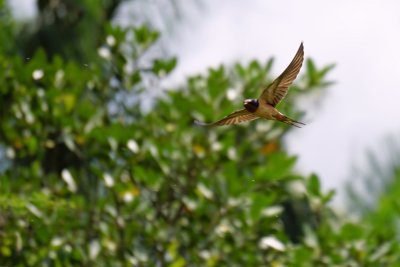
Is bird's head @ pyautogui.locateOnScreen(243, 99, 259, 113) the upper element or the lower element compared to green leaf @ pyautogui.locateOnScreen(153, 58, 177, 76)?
lower

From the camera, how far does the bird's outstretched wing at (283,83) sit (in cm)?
94

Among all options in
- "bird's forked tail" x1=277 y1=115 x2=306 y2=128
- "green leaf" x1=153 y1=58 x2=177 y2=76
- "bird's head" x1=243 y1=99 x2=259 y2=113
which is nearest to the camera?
"bird's forked tail" x1=277 y1=115 x2=306 y2=128

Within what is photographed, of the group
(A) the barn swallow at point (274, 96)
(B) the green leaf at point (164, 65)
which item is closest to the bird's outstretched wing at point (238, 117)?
(A) the barn swallow at point (274, 96)

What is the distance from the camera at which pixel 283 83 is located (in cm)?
96

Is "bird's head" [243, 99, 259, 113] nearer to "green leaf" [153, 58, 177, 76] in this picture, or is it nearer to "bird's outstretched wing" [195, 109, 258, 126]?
"bird's outstretched wing" [195, 109, 258, 126]

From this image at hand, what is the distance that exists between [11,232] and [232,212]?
1.21m

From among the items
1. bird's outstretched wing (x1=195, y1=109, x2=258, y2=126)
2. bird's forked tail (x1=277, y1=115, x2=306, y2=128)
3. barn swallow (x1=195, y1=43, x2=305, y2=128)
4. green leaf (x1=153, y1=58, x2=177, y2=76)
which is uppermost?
green leaf (x1=153, y1=58, x2=177, y2=76)

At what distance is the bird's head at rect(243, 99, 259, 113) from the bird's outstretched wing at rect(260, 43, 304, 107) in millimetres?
11

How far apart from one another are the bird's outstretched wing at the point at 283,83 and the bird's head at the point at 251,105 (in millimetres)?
11

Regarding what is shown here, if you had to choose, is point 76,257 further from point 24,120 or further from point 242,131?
point 242,131

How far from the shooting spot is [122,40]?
5.36 metres

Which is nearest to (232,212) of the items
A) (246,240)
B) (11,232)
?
(246,240)

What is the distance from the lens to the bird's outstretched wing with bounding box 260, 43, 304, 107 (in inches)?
36.9

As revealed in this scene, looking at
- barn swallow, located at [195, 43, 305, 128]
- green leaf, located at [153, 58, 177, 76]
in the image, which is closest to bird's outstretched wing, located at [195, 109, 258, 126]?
barn swallow, located at [195, 43, 305, 128]
